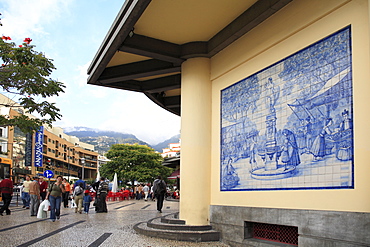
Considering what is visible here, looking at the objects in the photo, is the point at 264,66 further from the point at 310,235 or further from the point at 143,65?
the point at 143,65

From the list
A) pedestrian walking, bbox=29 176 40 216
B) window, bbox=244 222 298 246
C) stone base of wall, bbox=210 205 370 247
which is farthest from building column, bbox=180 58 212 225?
pedestrian walking, bbox=29 176 40 216

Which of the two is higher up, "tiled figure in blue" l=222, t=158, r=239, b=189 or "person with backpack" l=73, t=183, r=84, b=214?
"tiled figure in blue" l=222, t=158, r=239, b=189

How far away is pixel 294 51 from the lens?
6.66m

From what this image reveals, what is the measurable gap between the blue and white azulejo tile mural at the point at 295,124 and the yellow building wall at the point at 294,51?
0.13 metres

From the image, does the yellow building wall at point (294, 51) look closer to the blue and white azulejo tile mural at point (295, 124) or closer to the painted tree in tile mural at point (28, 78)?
the blue and white azulejo tile mural at point (295, 124)

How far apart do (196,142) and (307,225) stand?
13.3 ft

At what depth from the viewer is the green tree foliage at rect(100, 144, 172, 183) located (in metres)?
54.1

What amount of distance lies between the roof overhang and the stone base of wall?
371cm

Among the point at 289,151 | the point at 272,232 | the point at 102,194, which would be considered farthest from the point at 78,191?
the point at 289,151

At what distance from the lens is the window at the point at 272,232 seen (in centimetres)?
650

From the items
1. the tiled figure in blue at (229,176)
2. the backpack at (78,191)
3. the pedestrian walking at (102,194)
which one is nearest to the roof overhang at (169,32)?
the tiled figure in blue at (229,176)

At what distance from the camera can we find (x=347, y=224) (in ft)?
16.5

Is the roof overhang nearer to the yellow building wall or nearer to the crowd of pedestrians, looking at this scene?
the yellow building wall

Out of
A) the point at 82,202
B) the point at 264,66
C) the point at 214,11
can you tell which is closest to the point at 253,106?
the point at 264,66
